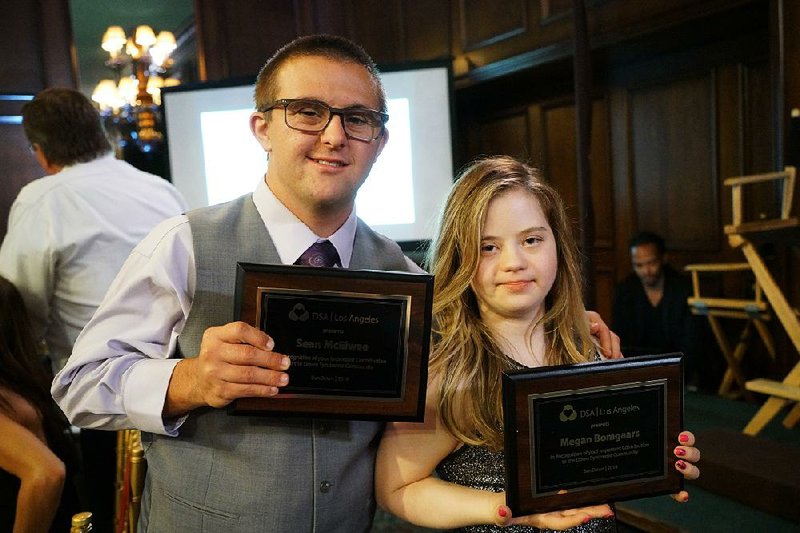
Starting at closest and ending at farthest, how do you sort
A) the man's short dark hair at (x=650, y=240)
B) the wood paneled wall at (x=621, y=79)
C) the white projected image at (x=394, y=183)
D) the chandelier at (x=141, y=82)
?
the white projected image at (x=394, y=183) < the wood paneled wall at (x=621, y=79) < the man's short dark hair at (x=650, y=240) < the chandelier at (x=141, y=82)

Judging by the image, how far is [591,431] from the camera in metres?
1.01

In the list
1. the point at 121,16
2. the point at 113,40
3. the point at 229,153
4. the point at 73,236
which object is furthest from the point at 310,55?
the point at 121,16

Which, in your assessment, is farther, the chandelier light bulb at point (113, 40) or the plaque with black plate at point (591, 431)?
the chandelier light bulb at point (113, 40)

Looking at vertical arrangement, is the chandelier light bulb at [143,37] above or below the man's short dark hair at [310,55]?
above

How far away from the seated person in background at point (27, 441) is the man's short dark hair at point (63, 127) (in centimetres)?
51

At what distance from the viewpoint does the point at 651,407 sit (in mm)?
1030

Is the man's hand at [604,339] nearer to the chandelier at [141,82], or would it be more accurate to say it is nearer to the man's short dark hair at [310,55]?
the man's short dark hair at [310,55]

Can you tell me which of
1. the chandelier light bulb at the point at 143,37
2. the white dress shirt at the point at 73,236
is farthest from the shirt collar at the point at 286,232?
the chandelier light bulb at the point at 143,37

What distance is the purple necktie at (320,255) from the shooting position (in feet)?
3.83

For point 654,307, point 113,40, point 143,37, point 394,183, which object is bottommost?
point 654,307

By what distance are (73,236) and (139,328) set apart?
1.19m

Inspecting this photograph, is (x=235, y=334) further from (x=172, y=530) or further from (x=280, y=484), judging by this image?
(x=172, y=530)

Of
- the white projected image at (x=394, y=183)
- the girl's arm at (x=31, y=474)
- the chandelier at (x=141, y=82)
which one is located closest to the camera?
the girl's arm at (x=31, y=474)

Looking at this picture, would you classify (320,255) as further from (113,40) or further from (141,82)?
(113,40)
